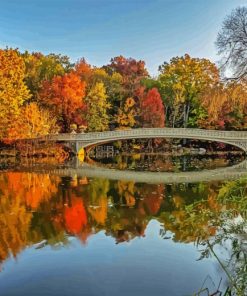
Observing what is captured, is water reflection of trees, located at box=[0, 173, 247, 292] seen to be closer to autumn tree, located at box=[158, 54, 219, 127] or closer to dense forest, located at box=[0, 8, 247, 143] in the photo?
dense forest, located at box=[0, 8, 247, 143]

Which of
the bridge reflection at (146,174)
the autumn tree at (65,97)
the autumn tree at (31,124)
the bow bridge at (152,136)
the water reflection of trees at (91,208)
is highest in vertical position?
the autumn tree at (65,97)

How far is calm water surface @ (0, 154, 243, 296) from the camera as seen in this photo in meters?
7.30

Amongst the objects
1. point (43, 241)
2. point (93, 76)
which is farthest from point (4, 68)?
point (43, 241)

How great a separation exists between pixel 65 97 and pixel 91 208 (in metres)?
24.6

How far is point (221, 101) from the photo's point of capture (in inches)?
387

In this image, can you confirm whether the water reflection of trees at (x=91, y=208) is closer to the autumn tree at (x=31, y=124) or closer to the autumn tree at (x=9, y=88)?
the autumn tree at (x=9, y=88)

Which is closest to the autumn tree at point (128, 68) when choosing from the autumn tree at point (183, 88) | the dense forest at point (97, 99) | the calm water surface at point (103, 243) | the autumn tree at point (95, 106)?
the dense forest at point (97, 99)

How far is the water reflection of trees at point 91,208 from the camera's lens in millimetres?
9977

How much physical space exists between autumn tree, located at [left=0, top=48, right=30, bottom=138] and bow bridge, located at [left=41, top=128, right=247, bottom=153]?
10.6 feet

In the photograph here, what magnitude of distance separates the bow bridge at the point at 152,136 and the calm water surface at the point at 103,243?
1563 centimetres

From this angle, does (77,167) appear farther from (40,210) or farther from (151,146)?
(151,146)

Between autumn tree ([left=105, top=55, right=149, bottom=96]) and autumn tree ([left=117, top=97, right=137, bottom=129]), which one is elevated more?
autumn tree ([left=105, top=55, right=149, bottom=96])

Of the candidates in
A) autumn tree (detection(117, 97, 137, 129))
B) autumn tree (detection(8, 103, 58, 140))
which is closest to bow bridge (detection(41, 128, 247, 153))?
autumn tree (detection(8, 103, 58, 140))

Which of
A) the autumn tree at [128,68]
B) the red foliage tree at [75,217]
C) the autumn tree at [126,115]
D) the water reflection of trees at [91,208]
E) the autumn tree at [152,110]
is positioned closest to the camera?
the water reflection of trees at [91,208]
